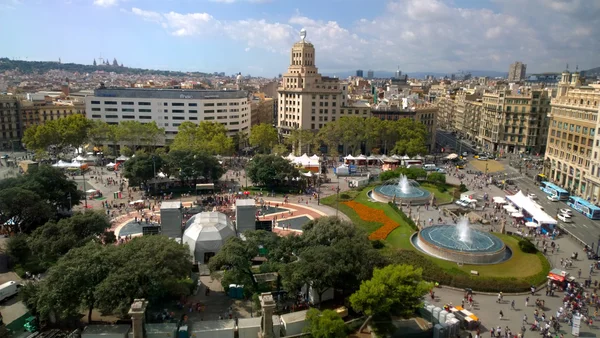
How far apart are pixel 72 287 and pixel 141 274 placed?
434cm

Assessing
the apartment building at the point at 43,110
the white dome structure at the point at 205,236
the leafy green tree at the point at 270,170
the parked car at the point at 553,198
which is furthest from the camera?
the apartment building at the point at 43,110

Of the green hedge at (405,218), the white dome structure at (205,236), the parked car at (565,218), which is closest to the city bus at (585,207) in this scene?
the parked car at (565,218)

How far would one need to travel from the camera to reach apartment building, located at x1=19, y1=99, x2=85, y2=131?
11188cm

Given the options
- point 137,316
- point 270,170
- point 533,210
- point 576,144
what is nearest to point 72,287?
point 137,316

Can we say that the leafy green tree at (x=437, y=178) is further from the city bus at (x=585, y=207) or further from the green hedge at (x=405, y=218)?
the city bus at (x=585, y=207)

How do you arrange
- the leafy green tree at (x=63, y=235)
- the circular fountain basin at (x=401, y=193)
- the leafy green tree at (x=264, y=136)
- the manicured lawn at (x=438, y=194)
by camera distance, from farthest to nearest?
1. the leafy green tree at (x=264, y=136)
2. the manicured lawn at (x=438, y=194)
3. the circular fountain basin at (x=401, y=193)
4. the leafy green tree at (x=63, y=235)

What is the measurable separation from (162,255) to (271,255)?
8.70 meters

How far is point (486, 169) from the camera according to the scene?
84125 millimetres

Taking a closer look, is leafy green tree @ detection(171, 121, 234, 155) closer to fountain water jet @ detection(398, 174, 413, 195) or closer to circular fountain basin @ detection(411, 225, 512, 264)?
fountain water jet @ detection(398, 174, 413, 195)

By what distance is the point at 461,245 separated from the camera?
42.3m

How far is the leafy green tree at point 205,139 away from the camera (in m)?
82.0

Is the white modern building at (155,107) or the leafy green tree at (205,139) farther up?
the white modern building at (155,107)

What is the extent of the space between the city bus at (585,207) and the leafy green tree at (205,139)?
5922 cm

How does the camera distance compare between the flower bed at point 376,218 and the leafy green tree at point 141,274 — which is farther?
the flower bed at point 376,218
